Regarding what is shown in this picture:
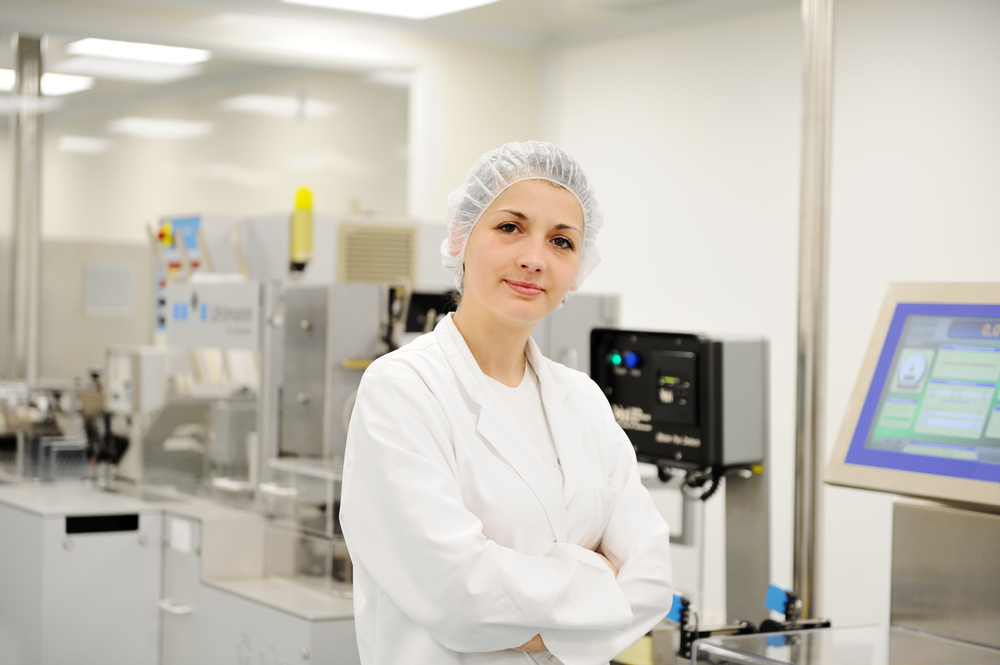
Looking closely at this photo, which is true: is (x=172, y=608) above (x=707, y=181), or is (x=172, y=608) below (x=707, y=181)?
below

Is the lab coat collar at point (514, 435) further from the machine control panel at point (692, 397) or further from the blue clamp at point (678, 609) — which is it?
the machine control panel at point (692, 397)

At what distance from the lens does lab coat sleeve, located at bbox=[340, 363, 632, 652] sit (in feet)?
4.48

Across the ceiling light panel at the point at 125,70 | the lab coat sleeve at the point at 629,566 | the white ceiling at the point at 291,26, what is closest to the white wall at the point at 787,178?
the white ceiling at the point at 291,26

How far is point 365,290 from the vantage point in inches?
133

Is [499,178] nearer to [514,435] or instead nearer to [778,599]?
[514,435]

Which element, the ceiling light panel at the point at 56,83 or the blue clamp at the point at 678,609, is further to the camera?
the ceiling light panel at the point at 56,83

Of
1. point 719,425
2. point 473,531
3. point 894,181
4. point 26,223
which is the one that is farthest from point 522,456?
point 26,223

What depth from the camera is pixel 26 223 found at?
517 centimetres

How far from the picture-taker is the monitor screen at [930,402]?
1.97 metres

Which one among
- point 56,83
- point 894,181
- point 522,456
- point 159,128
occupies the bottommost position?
point 522,456

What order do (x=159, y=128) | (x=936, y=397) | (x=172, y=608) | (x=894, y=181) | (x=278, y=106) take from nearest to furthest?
(x=936, y=397)
(x=172, y=608)
(x=894, y=181)
(x=159, y=128)
(x=278, y=106)

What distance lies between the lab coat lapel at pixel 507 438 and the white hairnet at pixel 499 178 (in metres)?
0.21

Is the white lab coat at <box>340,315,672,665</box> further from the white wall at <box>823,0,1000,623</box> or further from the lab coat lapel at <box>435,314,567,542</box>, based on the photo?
the white wall at <box>823,0,1000,623</box>

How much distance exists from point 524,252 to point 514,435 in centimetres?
26
